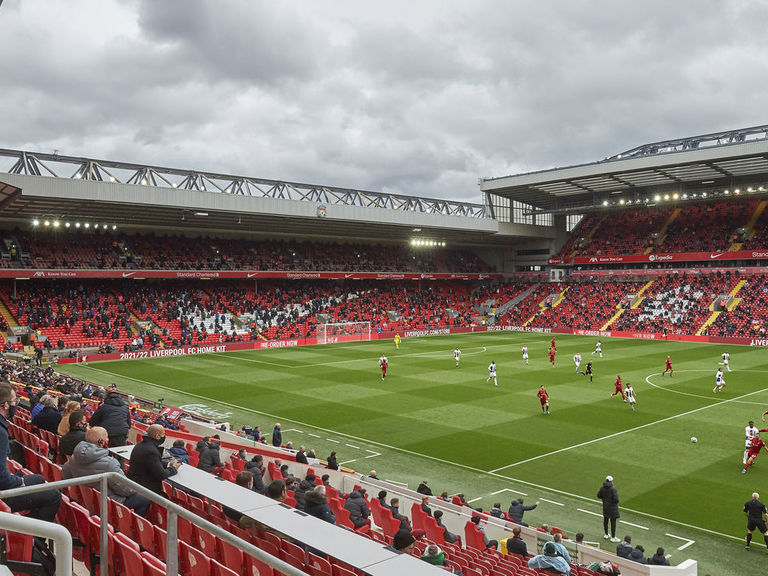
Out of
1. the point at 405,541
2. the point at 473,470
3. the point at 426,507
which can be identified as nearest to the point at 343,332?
the point at 473,470

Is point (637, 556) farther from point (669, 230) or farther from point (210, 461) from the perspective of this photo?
point (669, 230)

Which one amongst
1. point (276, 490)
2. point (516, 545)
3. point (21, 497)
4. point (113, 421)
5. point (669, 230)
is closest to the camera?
point (21, 497)

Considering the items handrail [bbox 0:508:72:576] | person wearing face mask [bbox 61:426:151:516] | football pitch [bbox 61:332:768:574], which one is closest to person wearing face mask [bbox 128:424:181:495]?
person wearing face mask [bbox 61:426:151:516]

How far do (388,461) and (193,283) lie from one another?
45629 mm

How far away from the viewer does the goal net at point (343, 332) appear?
59781mm

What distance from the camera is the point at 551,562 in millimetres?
9305

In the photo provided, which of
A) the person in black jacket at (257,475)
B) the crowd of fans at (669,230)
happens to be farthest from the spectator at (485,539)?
the crowd of fans at (669,230)

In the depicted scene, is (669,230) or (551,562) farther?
(669,230)

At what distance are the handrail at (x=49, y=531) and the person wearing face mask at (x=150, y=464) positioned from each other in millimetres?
4481

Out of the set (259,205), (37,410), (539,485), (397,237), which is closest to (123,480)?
(37,410)

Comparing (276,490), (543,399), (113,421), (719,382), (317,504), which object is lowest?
(719,382)

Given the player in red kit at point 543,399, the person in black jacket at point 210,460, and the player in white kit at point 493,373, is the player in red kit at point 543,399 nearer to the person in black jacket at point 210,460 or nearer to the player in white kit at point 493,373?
the player in white kit at point 493,373

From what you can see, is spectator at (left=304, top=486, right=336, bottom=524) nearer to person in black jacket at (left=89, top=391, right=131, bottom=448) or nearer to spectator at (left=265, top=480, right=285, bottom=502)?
spectator at (left=265, top=480, right=285, bottom=502)

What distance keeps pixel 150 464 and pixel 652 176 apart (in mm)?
64234
